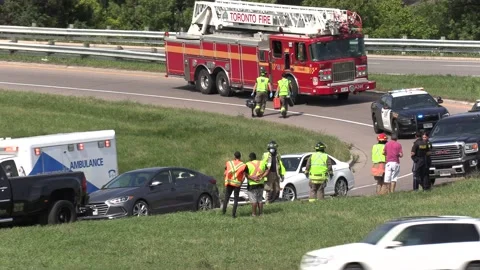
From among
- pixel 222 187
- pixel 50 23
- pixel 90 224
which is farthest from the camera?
pixel 50 23

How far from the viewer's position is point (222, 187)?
104ft

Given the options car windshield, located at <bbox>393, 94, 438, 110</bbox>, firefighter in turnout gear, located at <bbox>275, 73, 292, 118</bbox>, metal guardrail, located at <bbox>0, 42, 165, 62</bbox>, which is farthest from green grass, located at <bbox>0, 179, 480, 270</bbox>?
metal guardrail, located at <bbox>0, 42, 165, 62</bbox>

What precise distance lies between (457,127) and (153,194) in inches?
351

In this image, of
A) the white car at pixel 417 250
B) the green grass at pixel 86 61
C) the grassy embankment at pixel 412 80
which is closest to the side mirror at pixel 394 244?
the white car at pixel 417 250

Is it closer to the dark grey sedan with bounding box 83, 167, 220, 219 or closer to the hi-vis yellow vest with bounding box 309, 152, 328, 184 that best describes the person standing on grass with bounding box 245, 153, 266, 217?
the hi-vis yellow vest with bounding box 309, 152, 328, 184

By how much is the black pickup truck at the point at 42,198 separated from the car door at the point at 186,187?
9.22ft

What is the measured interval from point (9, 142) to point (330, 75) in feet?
57.0

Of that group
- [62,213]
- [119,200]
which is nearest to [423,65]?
[119,200]

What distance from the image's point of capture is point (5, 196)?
21.6 metres

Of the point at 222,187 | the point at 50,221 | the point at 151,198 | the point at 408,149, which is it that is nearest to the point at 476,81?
the point at 408,149

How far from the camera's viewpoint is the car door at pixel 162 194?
81.9 feet

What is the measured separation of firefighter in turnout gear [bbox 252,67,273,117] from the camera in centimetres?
3931

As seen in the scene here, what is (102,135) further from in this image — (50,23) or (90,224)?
(50,23)

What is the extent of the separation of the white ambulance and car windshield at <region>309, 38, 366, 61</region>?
14.1 m
